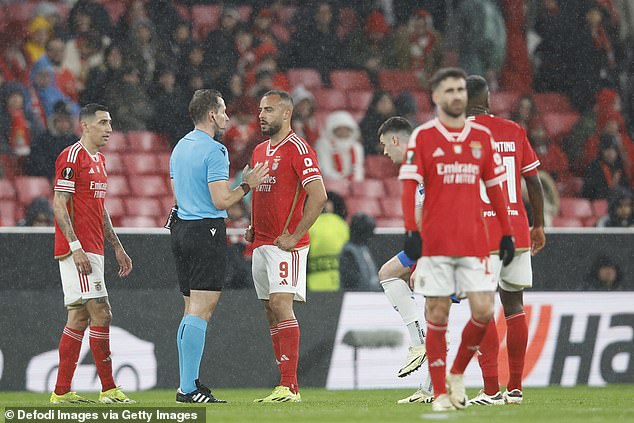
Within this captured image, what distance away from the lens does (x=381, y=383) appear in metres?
13.2

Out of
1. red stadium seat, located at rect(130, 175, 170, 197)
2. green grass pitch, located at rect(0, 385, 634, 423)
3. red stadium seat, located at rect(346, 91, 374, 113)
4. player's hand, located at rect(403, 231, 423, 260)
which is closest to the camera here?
green grass pitch, located at rect(0, 385, 634, 423)

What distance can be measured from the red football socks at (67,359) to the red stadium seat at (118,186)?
655 centimetres

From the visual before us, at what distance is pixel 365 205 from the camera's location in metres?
17.3

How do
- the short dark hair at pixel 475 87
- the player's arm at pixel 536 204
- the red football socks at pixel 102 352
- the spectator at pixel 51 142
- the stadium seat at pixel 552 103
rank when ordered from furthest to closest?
1. the stadium seat at pixel 552 103
2. the spectator at pixel 51 142
3. the red football socks at pixel 102 352
4. the player's arm at pixel 536 204
5. the short dark hair at pixel 475 87

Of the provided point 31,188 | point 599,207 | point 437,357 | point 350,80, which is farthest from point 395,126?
point 350,80

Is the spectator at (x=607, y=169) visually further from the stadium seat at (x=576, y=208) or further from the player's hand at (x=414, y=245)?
the player's hand at (x=414, y=245)

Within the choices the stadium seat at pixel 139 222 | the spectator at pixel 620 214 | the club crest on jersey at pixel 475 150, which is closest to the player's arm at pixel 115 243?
the club crest on jersey at pixel 475 150

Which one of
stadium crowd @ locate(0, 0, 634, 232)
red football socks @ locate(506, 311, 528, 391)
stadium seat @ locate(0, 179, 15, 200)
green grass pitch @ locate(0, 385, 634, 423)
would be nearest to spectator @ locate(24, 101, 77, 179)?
stadium crowd @ locate(0, 0, 634, 232)

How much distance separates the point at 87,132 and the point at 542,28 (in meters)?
11.6

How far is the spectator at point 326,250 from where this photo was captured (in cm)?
1398

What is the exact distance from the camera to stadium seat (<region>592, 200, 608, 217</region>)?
18.0 metres

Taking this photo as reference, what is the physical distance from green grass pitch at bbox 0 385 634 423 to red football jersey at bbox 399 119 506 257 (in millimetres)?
1086

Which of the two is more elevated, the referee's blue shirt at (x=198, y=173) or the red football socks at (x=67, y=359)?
the referee's blue shirt at (x=198, y=173)

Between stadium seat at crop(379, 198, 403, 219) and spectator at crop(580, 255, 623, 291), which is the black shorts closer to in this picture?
spectator at crop(580, 255, 623, 291)
